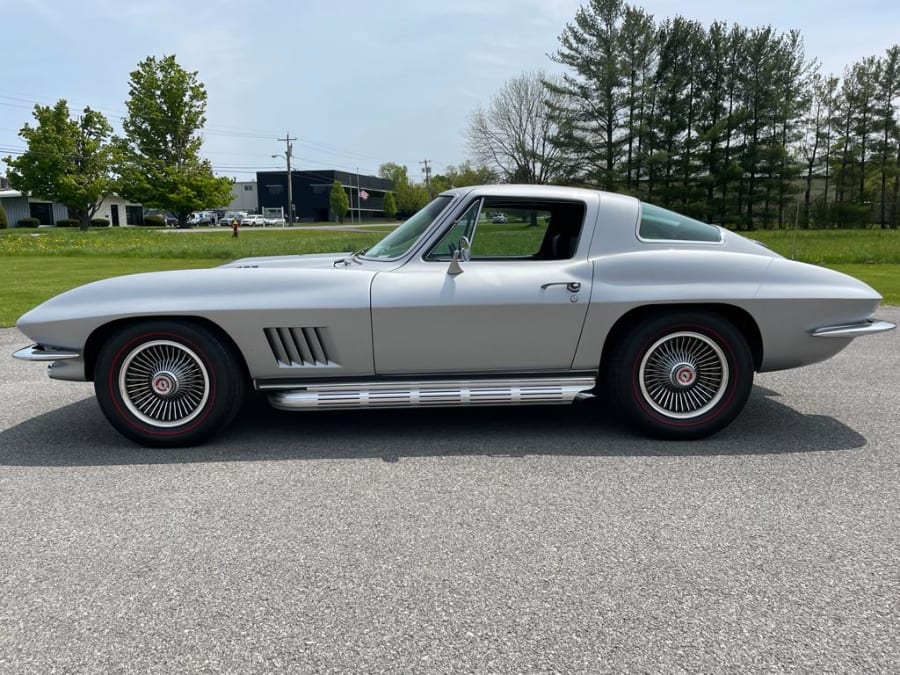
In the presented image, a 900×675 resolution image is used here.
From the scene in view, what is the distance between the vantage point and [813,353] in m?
4.10

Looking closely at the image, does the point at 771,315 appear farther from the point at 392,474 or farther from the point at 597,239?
the point at 392,474

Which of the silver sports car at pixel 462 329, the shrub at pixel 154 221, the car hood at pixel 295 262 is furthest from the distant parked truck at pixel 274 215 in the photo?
the silver sports car at pixel 462 329

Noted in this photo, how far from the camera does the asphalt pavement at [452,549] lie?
6.82ft

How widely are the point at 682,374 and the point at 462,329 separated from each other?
4.33 ft

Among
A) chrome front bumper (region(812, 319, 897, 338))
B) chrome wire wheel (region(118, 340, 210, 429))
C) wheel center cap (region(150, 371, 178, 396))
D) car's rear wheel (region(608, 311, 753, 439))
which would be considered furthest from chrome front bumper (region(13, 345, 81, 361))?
chrome front bumper (region(812, 319, 897, 338))

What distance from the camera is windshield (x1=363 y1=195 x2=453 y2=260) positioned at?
421cm

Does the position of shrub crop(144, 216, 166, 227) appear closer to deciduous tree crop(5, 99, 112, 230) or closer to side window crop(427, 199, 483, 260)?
deciduous tree crop(5, 99, 112, 230)

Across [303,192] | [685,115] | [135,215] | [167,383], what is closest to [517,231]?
[167,383]

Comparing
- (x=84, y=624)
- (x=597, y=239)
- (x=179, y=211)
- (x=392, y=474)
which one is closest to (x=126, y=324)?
(x=392, y=474)

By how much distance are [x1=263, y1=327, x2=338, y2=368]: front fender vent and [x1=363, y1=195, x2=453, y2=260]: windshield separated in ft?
2.27

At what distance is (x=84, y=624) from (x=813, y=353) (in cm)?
393

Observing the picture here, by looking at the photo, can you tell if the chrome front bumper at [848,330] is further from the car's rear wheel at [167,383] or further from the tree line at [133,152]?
the tree line at [133,152]

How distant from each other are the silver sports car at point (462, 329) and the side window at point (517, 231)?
0.02m

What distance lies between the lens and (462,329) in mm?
3906
